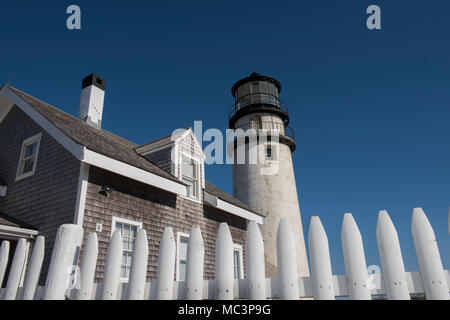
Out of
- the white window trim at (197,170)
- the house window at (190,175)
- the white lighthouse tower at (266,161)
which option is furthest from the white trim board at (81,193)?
the white lighthouse tower at (266,161)

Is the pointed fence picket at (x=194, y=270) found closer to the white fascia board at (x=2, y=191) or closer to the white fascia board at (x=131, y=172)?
the white fascia board at (x=131, y=172)

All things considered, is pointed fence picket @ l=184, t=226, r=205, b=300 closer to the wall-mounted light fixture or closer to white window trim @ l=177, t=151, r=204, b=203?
the wall-mounted light fixture

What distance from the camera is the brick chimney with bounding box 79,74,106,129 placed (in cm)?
1201

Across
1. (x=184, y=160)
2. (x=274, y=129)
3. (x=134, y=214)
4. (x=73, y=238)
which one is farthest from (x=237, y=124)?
(x=73, y=238)

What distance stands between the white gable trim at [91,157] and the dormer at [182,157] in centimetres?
129

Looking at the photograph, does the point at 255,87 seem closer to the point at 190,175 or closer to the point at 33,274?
the point at 190,175

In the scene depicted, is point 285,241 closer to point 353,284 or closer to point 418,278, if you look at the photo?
point 353,284

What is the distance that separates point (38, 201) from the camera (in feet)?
27.9

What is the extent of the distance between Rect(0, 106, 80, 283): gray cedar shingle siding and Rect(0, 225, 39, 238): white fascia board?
8.0 inches

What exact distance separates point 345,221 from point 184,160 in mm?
9135

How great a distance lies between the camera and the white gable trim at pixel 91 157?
25.1ft

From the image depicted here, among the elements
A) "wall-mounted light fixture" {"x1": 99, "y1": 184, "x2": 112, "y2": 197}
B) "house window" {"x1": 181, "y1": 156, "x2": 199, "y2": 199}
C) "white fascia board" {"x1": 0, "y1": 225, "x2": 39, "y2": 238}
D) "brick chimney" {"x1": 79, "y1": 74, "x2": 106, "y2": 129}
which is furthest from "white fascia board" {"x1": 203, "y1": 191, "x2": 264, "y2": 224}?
"white fascia board" {"x1": 0, "y1": 225, "x2": 39, "y2": 238}

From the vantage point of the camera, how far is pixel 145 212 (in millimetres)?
9125
